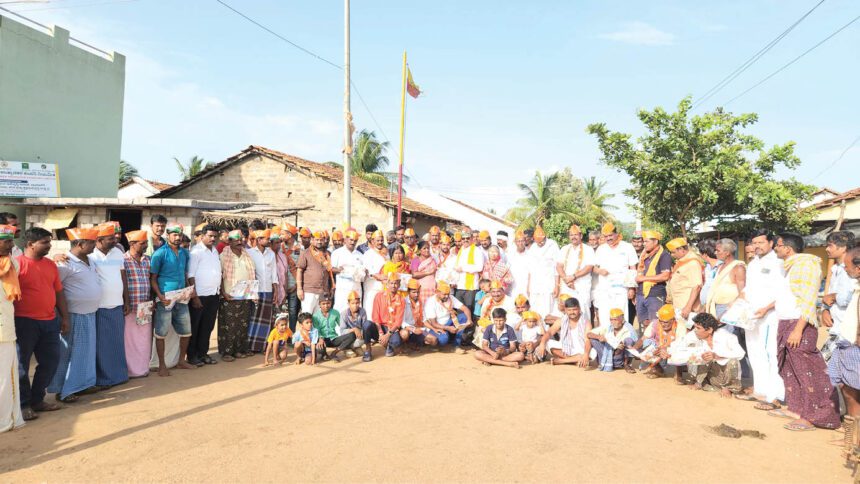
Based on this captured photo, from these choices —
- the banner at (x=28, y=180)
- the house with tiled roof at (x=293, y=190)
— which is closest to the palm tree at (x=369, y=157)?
the house with tiled roof at (x=293, y=190)

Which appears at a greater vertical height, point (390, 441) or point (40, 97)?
point (40, 97)

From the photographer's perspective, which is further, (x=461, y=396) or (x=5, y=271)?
(x=461, y=396)

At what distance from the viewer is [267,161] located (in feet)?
59.0

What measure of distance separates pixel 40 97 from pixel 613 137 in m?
16.1

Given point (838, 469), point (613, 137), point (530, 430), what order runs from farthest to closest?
point (613, 137)
point (530, 430)
point (838, 469)

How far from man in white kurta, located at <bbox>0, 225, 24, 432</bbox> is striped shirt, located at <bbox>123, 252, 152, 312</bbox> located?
1.40 metres

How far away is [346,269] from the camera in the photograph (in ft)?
25.1

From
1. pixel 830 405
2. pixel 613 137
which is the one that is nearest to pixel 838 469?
pixel 830 405

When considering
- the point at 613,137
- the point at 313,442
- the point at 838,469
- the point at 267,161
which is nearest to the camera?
the point at 838,469

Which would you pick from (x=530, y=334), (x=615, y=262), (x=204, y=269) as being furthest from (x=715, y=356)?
(x=204, y=269)

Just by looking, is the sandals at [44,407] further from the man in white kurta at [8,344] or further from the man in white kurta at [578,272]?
the man in white kurta at [578,272]

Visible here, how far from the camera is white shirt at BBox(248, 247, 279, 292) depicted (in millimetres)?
7133

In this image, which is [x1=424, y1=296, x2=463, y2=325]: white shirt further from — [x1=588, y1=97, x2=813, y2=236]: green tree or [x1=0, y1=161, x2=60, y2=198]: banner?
[x1=0, y1=161, x2=60, y2=198]: banner

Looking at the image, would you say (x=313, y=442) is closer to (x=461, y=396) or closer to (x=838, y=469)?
(x=461, y=396)
